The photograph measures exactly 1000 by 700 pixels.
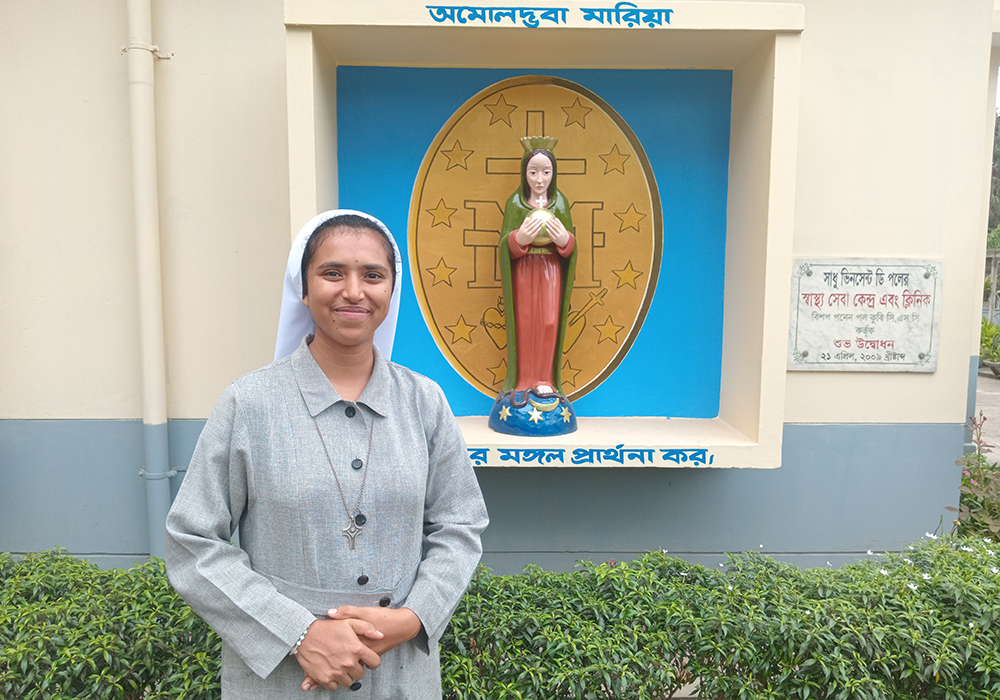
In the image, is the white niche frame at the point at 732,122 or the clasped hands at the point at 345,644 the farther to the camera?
the white niche frame at the point at 732,122

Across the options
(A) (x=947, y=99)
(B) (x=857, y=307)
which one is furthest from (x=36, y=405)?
(A) (x=947, y=99)

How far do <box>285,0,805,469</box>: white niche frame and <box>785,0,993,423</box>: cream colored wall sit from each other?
1.29 feet

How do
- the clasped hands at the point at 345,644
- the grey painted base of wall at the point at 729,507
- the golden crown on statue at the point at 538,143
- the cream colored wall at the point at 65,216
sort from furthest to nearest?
the grey painted base of wall at the point at 729,507
the cream colored wall at the point at 65,216
the golden crown on statue at the point at 538,143
the clasped hands at the point at 345,644

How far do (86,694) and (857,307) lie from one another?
11.2ft

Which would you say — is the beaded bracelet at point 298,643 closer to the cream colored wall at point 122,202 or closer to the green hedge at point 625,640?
the green hedge at point 625,640

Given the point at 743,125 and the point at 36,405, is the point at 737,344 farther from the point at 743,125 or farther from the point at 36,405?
the point at 36,405

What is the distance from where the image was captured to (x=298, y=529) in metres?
1.51

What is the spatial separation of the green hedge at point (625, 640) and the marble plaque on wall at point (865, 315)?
1297mm

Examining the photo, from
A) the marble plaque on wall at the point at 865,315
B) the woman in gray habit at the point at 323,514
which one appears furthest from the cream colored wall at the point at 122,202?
the marble plaque on wall at the point at 865,315

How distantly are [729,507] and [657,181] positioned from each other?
64.6 inches

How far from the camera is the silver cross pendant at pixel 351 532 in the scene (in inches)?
60.2

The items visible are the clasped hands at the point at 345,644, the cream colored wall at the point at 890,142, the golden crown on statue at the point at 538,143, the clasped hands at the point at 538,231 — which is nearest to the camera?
the clasped hands at the point at 345,644

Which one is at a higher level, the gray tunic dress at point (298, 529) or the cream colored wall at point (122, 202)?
the cream colored wall at point (122, 202)

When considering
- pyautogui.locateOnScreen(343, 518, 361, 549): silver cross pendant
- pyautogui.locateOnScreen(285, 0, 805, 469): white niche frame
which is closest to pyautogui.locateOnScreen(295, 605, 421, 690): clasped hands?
pyautogui.locateOnScreen(343, 518, 361, 549): silver cross pendant
